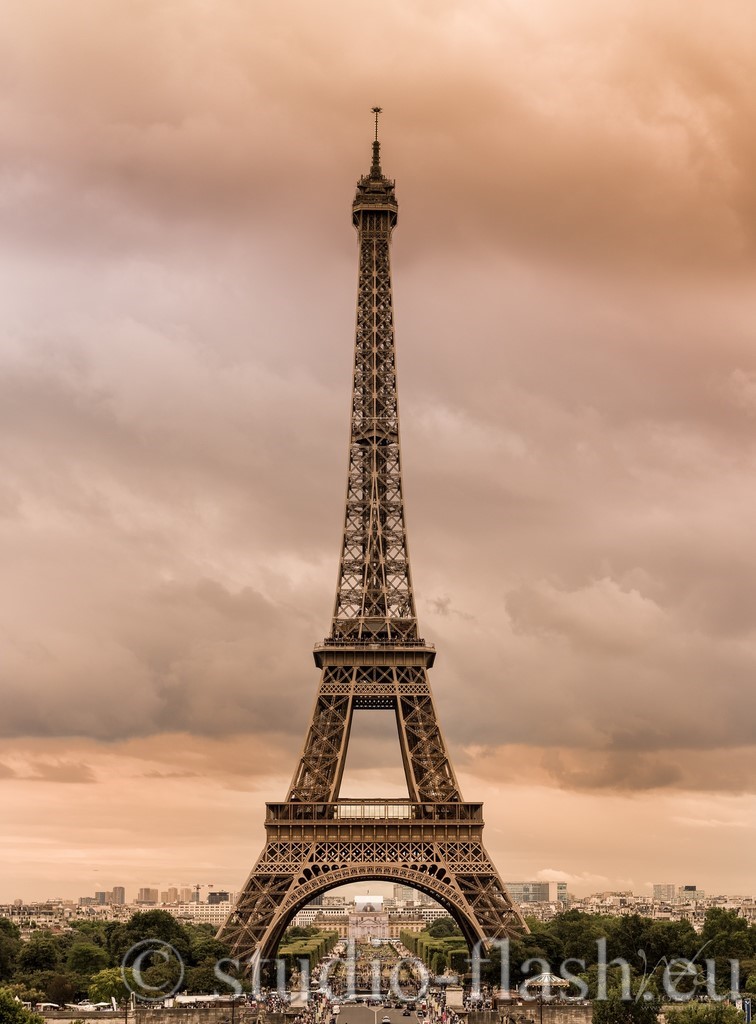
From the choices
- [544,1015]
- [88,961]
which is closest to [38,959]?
[88,961]

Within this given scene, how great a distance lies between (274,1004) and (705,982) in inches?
1267

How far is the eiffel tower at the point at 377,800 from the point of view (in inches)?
4432

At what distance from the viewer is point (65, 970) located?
128500 millimetres

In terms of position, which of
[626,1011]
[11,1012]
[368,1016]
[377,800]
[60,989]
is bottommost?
[11,1012]

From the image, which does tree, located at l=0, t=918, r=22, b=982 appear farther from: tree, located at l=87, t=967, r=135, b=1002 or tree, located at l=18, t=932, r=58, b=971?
tree, located at l=87, t=967, r=135, b=1002

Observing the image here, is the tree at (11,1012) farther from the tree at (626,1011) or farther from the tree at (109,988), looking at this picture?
the tree at (626,1011)

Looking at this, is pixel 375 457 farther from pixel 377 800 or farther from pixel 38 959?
pixel 38 959

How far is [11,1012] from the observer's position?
269 ft

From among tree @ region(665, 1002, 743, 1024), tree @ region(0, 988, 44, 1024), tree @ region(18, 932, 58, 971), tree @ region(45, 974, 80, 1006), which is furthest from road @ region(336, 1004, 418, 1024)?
tree @ region(0, 988, 44, 1024)

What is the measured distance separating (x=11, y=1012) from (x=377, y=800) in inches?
1591

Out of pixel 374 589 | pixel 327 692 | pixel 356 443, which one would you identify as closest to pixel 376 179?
pixel 356 443

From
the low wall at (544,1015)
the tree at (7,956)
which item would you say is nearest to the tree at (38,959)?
the tree at (7,956)

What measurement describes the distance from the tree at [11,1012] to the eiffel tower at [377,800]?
27650mm

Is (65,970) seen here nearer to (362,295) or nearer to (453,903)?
(453,903)
